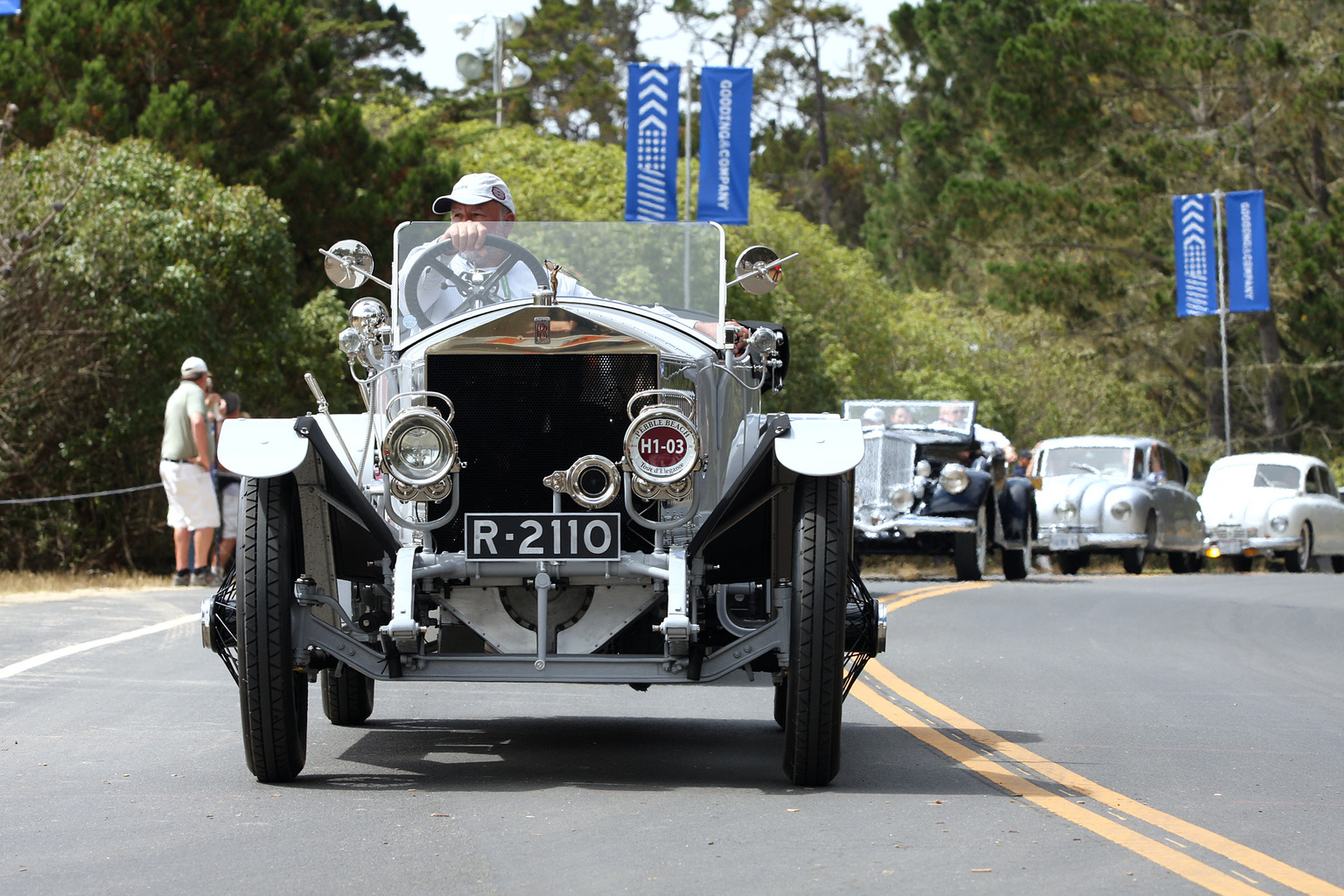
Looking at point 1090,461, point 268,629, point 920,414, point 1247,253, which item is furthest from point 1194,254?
point 268,629

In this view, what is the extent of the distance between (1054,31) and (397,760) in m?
36.0

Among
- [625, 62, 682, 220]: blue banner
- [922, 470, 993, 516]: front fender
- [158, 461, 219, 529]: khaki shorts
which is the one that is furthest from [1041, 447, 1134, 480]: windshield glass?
[158, 461, 219, 529]: khaki shorts

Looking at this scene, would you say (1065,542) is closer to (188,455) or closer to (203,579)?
(203,579)

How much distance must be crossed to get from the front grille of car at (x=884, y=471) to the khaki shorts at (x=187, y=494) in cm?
798

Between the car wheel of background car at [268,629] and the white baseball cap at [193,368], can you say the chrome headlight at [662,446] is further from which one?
the white baseball cap at [193,368]

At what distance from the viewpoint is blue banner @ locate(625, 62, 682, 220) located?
29.1 metres

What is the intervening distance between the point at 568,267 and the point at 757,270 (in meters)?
0.88

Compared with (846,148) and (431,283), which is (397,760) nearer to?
(431,283)

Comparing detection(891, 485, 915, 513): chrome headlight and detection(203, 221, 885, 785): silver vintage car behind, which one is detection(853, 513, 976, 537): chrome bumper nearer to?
detection(891, 485, 915, 513): chrome headlight

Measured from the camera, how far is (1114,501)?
76.8 ft

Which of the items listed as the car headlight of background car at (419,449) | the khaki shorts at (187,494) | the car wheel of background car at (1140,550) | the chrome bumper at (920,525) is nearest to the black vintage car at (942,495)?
the chrome bumper at (920,525)

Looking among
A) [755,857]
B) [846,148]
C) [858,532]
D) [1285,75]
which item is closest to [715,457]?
[755,857]

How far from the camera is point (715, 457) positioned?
278 inches

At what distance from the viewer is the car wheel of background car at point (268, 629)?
606 cm
